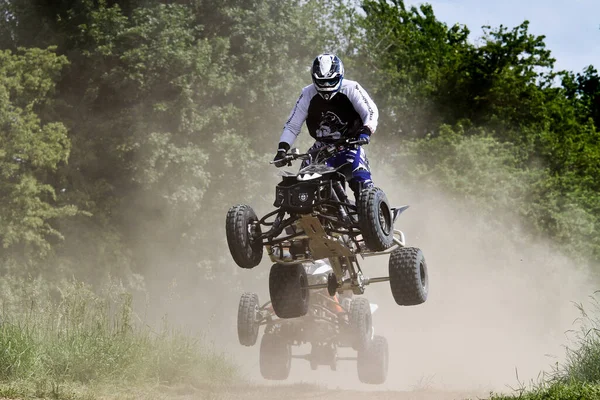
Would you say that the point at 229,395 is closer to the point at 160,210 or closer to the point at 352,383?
the point at 352,383

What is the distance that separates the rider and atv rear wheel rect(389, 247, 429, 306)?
1273mm

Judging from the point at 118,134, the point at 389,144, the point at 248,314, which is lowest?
the point at 248,314

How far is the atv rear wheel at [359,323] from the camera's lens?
16.6m

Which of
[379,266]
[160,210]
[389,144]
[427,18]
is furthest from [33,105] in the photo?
[427,18]

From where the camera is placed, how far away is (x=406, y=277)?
13.0m

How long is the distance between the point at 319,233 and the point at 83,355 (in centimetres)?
393

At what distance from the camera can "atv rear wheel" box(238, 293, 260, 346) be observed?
51.8 ft

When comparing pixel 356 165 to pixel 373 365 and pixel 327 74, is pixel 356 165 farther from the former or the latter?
pixel 373 365

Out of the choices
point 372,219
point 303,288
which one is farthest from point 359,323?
point 372,219

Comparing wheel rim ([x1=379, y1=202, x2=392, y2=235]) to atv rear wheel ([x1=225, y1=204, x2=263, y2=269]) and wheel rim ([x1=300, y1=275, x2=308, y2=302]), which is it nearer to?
atv rear wheel ([x1=225, y1=204, x2=263, y2=269])

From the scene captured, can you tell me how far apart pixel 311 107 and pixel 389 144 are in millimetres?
25243

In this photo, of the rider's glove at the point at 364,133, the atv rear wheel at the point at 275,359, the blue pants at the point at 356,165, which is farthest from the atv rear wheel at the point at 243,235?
the atv rear wheel at the point at 275,359

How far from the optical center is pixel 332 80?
40.9 ft

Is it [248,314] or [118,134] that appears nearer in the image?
[248,314]
